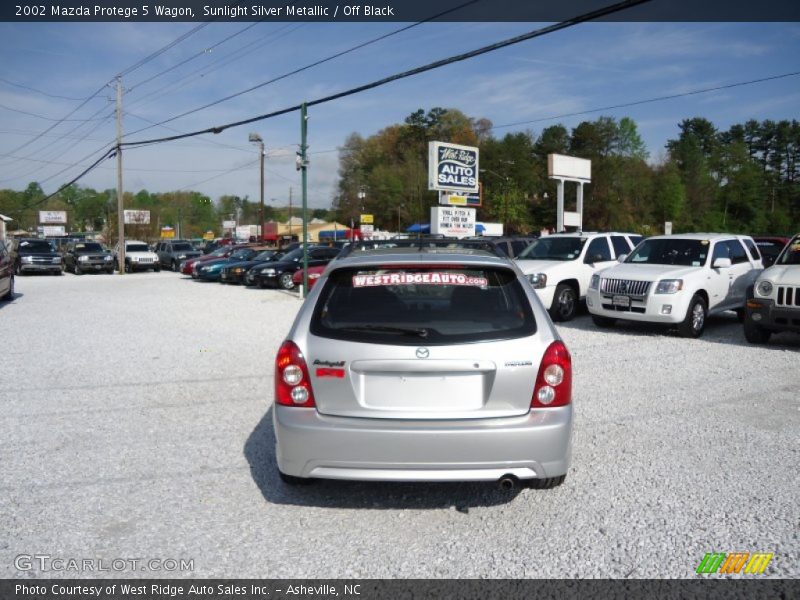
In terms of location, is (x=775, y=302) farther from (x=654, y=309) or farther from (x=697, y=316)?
(x=654, y=309)

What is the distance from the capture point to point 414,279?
4.00 meters

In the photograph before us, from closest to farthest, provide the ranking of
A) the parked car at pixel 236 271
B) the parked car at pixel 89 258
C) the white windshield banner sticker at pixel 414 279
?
1. the white windshield banner sticker at pixel 414 279
2. the parked car at pixel 236 271
3. the parked car at pixel 89 258

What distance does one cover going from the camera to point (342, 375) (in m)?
3.77

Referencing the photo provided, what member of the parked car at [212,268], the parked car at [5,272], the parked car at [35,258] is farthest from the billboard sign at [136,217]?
the parked car at [5,272]

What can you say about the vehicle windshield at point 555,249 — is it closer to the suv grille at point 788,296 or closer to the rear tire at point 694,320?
the rear tire at point 694,320

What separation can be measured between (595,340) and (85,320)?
10876mm

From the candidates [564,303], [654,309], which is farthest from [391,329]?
[564,303]

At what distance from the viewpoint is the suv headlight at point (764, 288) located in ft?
32.2

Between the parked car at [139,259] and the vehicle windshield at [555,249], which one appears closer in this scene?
the vehicle windshield at [555,249]

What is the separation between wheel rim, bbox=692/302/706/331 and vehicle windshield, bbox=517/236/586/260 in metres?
3.25

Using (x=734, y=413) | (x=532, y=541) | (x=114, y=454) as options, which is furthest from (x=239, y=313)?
(x=532, y=541)

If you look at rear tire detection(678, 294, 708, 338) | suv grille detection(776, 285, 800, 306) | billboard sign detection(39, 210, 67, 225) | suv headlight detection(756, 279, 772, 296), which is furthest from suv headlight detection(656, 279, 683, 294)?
billboard sign detection(39, 210, 67, 225)

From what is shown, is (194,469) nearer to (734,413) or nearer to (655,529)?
(655,529)

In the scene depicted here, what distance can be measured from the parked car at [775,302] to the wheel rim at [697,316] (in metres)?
0.96
